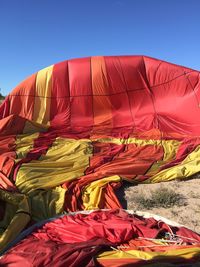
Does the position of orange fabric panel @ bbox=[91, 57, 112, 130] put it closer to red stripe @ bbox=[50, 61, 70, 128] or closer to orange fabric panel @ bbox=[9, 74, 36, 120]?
red stripe @ bbox=[50, 61, 70, 128]

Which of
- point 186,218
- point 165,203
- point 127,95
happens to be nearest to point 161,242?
point 186,218

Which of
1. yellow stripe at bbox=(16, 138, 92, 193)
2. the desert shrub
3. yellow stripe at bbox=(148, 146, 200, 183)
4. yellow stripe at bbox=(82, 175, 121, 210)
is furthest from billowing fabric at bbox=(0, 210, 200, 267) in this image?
yellow stripe at bbox=(148, 146, 200, 183)

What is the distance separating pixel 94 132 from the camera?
9.78 m

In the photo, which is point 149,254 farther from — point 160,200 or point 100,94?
point 100,94

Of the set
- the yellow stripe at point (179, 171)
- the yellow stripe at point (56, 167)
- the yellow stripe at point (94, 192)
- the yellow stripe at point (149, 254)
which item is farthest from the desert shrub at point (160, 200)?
the yellow stripe at point (149, 254)

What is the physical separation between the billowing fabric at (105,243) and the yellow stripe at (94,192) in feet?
1.82

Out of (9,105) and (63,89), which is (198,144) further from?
(9,105)

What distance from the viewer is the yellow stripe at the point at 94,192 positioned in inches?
222

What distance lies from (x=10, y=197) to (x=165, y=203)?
2.26m

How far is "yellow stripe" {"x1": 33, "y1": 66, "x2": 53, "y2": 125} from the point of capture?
10.3 meters

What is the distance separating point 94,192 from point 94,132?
4.01 meters

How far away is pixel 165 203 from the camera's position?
5.73m

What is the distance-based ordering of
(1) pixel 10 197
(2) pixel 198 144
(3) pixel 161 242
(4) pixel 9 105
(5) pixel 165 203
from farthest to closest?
1. (4) pixel 9 105
2. (2) pixel 198 144
3. (5) pixel 165 203
4. (1) pixel 10 197
5. (3) pixel 161 242

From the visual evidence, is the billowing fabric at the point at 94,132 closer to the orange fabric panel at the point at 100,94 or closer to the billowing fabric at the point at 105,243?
the orange fabric panel at the point at 100,94
